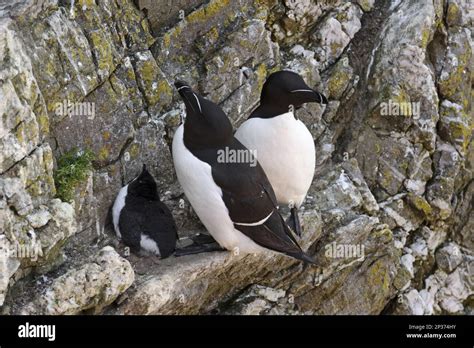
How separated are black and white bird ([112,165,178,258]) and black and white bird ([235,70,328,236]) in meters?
1.09

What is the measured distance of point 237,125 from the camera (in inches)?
346

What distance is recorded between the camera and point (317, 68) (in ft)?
30.8

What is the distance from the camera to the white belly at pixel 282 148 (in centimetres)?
780

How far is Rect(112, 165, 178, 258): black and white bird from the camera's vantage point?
7266 millimetres

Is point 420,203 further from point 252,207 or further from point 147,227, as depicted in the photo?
point 147,227

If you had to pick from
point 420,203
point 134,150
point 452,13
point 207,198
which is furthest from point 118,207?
point 452,13

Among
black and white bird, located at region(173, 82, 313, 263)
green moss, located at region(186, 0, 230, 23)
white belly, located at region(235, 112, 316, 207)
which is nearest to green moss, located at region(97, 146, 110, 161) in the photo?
black and white bird, located at region(173, 82, 313, 263)

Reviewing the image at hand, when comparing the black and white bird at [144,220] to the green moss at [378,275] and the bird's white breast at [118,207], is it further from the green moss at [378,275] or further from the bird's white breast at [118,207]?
the green moss at [378,275]

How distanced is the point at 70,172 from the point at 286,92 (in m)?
2.12

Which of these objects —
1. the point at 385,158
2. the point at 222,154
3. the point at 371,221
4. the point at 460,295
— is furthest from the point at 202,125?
the point at 460,295

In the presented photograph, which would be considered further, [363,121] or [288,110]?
[363,121]

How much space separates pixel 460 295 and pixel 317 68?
3351mm

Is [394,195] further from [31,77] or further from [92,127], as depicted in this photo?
[31,77]

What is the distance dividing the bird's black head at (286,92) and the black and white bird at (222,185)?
69 centimetres
